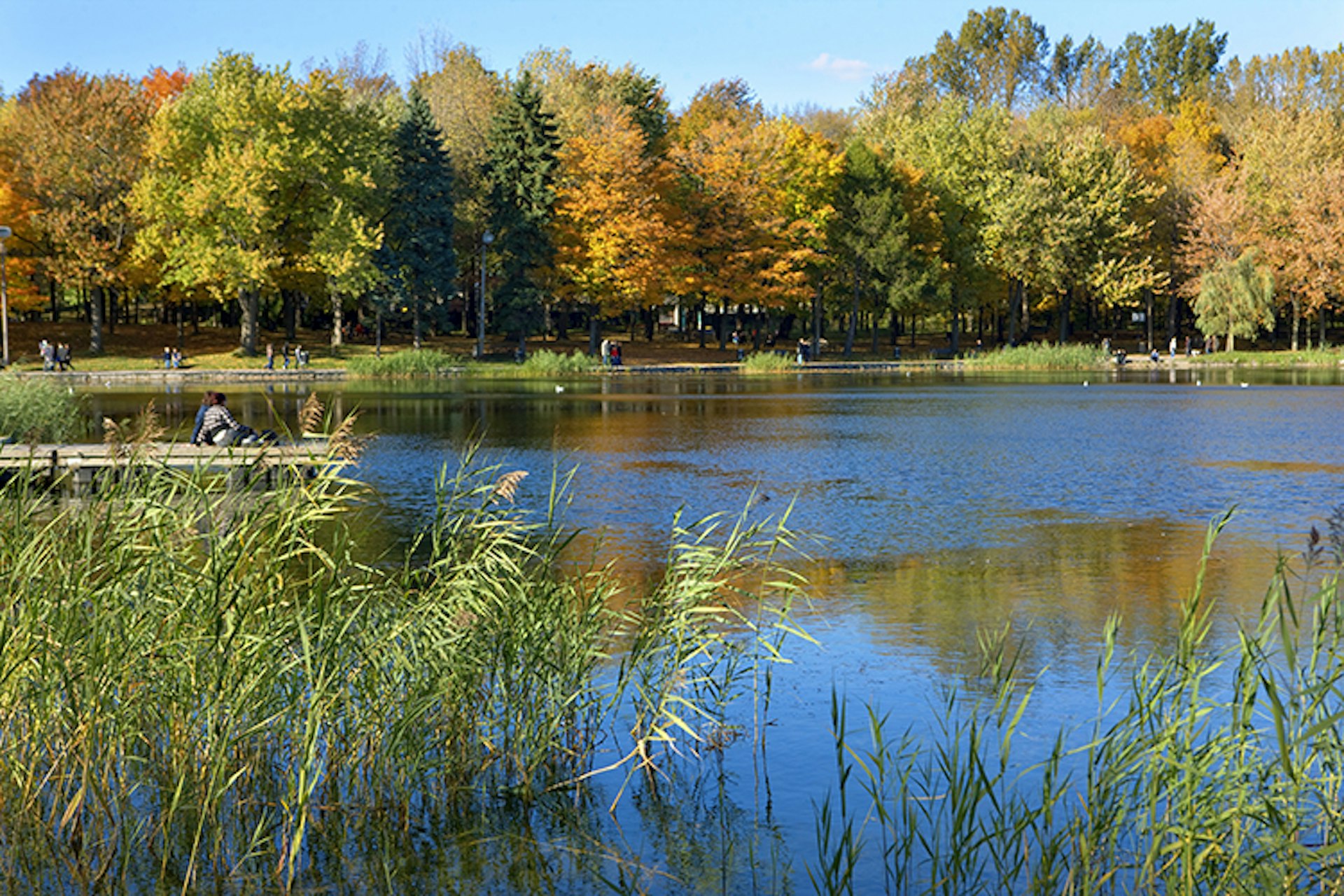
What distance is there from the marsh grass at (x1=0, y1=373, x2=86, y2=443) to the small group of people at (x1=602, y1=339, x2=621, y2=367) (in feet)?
120

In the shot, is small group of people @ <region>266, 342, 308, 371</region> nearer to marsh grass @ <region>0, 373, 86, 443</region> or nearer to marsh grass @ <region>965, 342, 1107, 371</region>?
marsh grass @ <region>965, 342, 1107, 371</region>

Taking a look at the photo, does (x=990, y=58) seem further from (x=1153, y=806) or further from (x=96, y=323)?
(x=1153, y=806)

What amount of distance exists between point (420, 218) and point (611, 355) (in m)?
11.1

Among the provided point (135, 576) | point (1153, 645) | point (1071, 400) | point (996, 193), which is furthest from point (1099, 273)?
point (135, 576)

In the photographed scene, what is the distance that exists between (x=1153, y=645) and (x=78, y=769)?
6952mm

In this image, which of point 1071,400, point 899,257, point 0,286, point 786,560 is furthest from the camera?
point 899,257

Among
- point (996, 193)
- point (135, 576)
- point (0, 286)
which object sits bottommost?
point (135, 576)

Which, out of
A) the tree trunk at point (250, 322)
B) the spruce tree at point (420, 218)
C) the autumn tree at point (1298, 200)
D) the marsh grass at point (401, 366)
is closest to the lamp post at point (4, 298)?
the tree trunk at point (250, 322)

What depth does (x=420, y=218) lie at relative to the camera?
207ft

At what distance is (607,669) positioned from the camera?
9.02 m

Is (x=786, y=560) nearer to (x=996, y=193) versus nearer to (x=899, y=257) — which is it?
(x=899, y=257)

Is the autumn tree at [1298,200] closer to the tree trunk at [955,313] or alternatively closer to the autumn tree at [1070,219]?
the autumn tree at [1070,219]

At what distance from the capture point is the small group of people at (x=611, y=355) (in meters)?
60.1

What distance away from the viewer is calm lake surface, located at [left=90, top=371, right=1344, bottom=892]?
A: 697 cm
